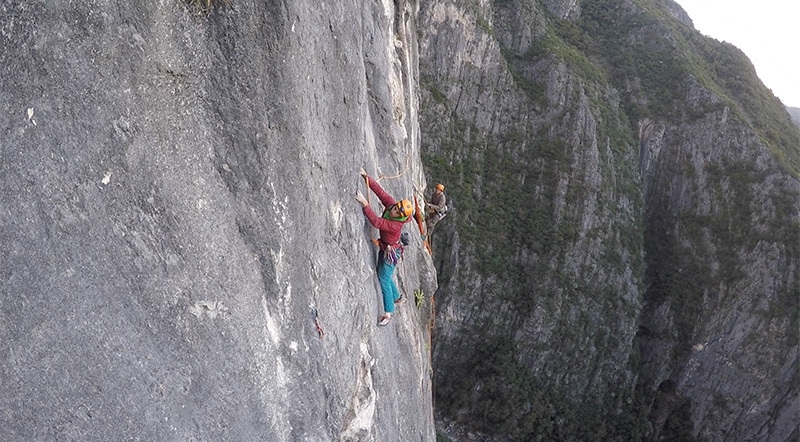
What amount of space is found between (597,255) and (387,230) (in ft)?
95.2

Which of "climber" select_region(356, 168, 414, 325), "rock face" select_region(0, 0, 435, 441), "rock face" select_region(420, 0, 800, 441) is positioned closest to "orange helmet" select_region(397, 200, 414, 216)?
"climber" select_region(356, 168, 414, 325)

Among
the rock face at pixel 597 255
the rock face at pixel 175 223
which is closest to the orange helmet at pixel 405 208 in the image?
the rock face at pixel 175 223

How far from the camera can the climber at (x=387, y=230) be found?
305 inches

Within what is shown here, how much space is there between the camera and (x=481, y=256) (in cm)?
3281

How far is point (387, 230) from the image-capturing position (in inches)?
317

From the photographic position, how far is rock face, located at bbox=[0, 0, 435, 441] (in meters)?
3.88

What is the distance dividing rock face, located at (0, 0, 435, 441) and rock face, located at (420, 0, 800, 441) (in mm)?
26215

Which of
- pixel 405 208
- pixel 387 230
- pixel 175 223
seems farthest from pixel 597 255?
pixel 175 223

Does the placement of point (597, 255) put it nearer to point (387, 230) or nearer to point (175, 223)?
point (387, 230)

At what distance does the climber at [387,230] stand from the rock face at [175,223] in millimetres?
946

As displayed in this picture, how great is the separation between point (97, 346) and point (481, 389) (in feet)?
99.9

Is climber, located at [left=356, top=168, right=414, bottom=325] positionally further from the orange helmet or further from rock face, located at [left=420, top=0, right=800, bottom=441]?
rock face, located at [left=420, top=0, right=800, bottom=441]

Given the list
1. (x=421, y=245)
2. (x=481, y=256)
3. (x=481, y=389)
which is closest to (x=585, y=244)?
(x=481, y=256)

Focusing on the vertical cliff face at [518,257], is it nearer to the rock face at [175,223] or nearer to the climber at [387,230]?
the climber at [387,230]
